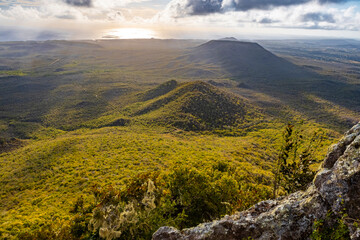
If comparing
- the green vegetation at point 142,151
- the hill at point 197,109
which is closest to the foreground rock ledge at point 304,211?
the green vegetation at point 142,151

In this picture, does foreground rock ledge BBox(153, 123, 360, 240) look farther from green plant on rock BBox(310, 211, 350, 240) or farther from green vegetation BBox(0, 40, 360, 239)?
green vegetation BBox(0, 40, 360, 239)

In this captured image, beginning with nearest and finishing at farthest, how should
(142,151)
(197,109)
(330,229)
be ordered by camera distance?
(330,229) < (142,151) < (197,109)

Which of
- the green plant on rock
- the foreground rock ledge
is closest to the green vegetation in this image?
the foreground rock ledge

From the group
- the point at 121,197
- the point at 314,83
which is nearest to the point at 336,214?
the point at 121,197

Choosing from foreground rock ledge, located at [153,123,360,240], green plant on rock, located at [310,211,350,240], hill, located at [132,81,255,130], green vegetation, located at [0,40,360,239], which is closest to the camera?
green plant on rock, located at [310,211,350,240]

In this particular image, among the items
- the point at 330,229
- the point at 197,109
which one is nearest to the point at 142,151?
the point at 197,109

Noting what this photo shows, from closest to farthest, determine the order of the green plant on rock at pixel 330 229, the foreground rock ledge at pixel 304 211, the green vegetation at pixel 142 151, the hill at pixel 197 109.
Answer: the green plant on rock at pixel 330 229, the foreground rock ledge at pixel 304 211, the green vegetation at pixel 142 151, the hill at pixel 197 109

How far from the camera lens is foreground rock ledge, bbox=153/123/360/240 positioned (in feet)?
23.7

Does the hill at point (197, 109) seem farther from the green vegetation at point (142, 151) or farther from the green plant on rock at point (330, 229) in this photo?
the green plant on rock at point (330, 229)

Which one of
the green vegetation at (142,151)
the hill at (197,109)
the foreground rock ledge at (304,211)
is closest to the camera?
the foreground rock ledge at (304,211)

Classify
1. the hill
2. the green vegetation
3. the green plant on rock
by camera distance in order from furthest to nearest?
the hill, the green vegetation, the green plant on rock

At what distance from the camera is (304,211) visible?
314 inches

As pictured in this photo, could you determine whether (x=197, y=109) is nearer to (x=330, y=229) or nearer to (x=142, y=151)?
(x=142, y=151)

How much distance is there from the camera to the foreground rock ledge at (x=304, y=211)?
724 centimetres
